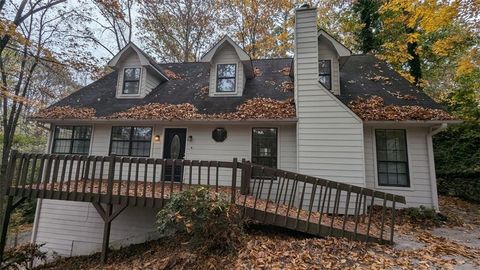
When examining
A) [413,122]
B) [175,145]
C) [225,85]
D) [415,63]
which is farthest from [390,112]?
[415,63]

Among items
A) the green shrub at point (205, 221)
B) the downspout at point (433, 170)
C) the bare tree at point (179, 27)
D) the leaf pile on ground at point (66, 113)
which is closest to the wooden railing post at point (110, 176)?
the green shrub at point (205, 221)

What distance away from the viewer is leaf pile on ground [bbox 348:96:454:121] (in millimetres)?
6921

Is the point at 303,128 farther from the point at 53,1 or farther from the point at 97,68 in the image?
the point at 53,1

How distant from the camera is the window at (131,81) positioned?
9.76 metres

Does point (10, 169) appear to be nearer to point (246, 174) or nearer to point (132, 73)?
point (132, 73)

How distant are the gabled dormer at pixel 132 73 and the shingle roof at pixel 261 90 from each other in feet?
1.02

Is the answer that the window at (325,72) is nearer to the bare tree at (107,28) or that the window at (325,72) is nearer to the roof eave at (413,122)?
the roof eave at (413,122)

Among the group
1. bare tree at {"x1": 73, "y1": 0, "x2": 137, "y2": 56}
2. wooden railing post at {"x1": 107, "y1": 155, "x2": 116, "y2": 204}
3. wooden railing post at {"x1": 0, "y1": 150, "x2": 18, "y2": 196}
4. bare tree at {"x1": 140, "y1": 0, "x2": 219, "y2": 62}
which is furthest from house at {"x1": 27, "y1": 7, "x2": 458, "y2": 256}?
bare tree at {"x1": 140, "y1": 0, "x2": 219, "y2": 62}

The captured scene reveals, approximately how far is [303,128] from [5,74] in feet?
48.4

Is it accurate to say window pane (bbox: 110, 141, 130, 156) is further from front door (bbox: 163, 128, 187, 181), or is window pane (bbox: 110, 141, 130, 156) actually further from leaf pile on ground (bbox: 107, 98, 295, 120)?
front door (bbox: 163, 128, 187, 181)

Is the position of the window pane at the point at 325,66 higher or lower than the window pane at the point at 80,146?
higher

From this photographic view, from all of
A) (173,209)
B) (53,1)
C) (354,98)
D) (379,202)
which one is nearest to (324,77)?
(354,98)

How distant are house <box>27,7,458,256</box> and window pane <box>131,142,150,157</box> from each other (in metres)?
0.04

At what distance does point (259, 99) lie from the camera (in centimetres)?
848
